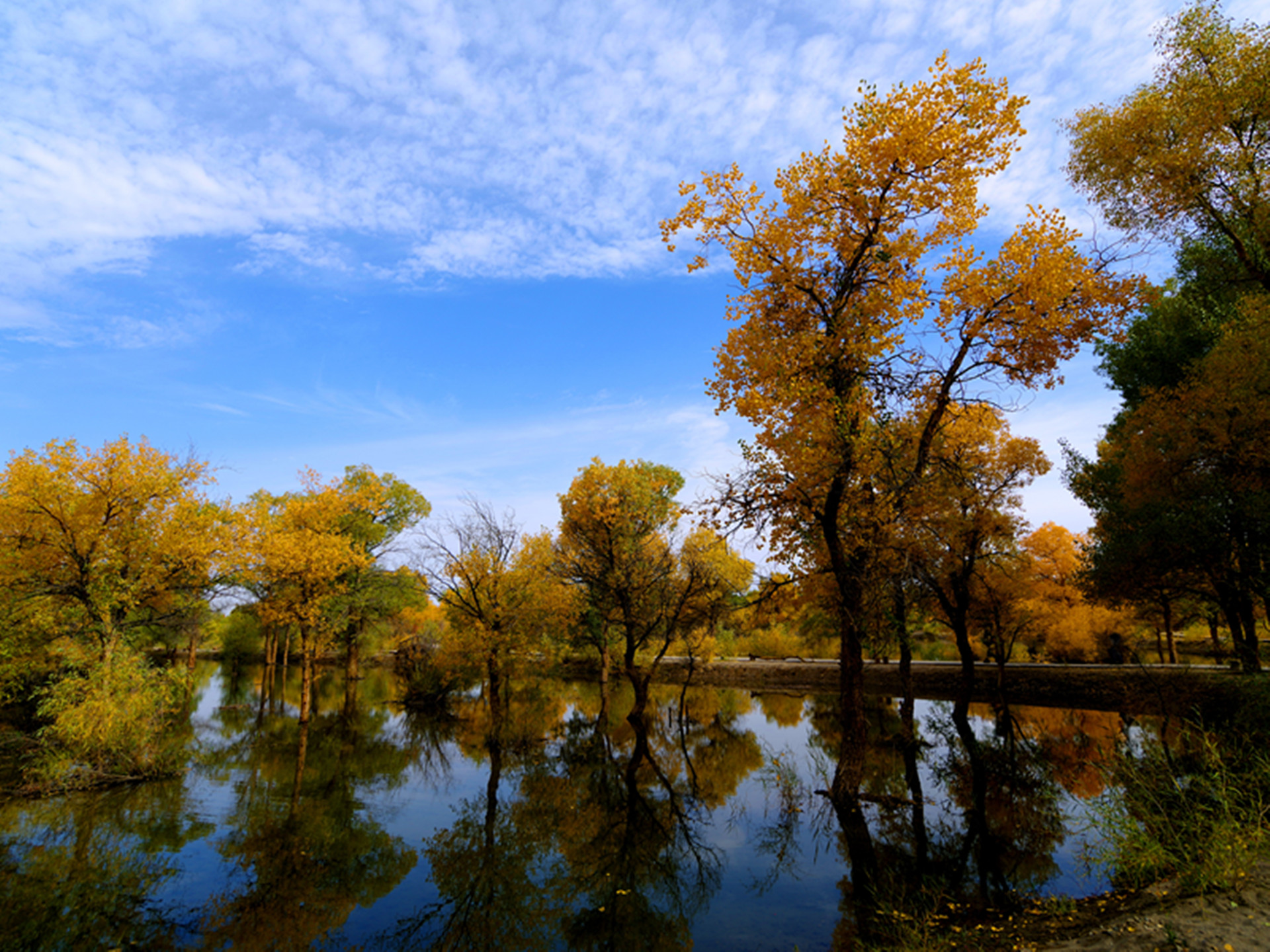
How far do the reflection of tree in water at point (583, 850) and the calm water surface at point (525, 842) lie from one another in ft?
0.16

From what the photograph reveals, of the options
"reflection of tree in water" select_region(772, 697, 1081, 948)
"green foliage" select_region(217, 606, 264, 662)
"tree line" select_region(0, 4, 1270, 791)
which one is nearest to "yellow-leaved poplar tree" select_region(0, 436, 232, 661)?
"tree line" select_region(0, 4, 1270, 791)

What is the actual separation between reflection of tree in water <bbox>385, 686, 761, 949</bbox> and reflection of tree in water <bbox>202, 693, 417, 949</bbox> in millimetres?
1038

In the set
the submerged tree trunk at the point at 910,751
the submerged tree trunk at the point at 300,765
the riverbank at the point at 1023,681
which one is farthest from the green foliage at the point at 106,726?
the riverbank at the point at 1023,681

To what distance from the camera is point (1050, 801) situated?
1198 centimetres

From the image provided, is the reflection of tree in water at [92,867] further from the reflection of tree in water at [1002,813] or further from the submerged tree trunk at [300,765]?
the reflection of tree in water at [1002,813]

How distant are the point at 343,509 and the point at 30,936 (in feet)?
61.3

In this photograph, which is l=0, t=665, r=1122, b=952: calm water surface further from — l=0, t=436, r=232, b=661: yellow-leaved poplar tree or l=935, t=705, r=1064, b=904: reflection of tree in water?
l=0, t=436, r=232, b=661: yellow-leaved poplar tree

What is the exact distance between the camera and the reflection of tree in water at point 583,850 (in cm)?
772

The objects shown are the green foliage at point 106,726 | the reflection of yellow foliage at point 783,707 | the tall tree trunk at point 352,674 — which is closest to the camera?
the green foliage at point 106,726

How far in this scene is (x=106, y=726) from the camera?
1383 cm

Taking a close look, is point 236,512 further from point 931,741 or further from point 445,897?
point 931,741

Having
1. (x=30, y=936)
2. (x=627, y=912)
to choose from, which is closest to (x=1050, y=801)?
(x=627, y=912)

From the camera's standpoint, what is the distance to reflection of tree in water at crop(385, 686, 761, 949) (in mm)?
7719

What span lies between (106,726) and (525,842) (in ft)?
34.7
